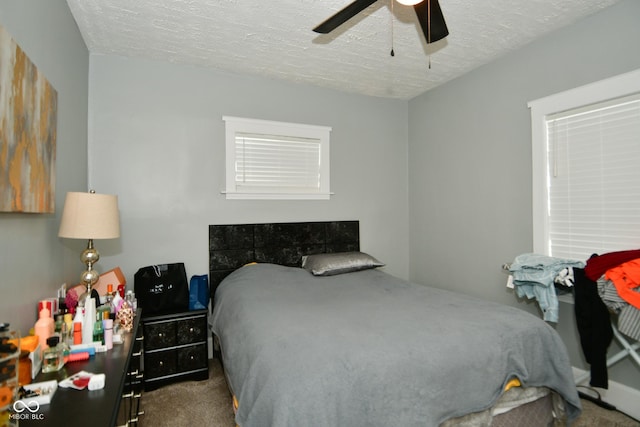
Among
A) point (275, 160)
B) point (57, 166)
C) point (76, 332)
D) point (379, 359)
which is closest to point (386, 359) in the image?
point (379, 359)

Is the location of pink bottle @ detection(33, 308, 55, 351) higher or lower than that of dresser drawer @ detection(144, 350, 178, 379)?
higher

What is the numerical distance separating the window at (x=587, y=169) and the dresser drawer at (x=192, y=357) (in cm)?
292

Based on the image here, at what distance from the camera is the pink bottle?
138cm

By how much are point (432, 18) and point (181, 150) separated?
2379 millimetres

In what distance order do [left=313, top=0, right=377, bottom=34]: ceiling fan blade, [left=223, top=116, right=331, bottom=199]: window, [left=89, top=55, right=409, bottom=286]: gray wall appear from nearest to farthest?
[left=313, top=0, right=377, bottom=34]: ceiling fan blade
[left=89, top=55, right=409, bottom=286]: gray wall
[left=223, top=116, right=331, bottom=199]: window

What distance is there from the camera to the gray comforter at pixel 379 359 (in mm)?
1346

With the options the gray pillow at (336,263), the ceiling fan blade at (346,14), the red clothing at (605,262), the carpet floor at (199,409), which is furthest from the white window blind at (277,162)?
the red clothing at (605,262)

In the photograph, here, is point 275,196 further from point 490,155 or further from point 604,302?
point 604,302

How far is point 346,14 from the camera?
5.94 feet

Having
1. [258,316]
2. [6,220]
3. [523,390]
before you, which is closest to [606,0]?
[523,390]

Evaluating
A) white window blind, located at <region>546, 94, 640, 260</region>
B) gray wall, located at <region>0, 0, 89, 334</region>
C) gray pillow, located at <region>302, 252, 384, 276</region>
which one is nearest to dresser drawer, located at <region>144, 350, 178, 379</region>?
gray wall, located at <region>0, 0, 89, 334</region>

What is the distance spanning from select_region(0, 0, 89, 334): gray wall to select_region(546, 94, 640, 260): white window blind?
Result: 11.3 feet

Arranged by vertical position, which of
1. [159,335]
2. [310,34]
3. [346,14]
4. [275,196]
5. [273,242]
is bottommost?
[159,335]

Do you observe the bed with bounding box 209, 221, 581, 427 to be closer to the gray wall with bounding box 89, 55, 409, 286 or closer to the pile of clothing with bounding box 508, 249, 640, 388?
the pile of clothing with bounding box 508, 249, 640, 388
